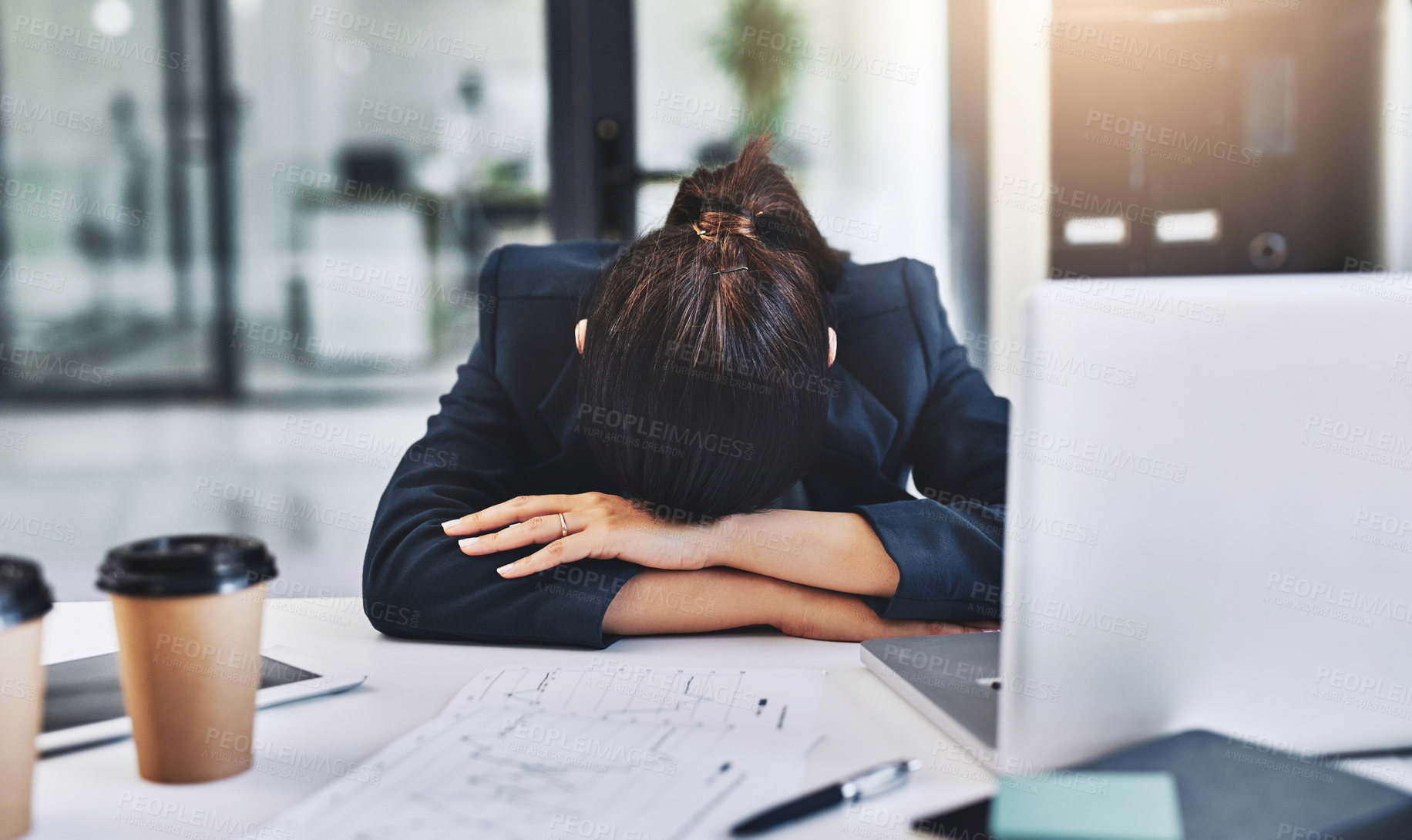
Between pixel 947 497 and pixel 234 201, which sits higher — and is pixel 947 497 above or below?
below

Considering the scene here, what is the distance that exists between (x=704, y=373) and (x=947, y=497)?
21.3 inches

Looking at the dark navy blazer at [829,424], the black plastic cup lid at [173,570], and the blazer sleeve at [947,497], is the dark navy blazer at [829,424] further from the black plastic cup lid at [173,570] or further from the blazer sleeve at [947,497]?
the black plastic cup lid at [173,570]

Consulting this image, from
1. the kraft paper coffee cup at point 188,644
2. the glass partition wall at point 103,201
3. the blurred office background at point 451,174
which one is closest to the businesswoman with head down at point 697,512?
the kraft paper coffee cup at point 188,644

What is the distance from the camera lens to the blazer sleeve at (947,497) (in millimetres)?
982

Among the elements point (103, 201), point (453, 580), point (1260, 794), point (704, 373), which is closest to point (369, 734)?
point (453, 580)

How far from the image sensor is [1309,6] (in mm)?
2887

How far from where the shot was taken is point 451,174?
177 inches

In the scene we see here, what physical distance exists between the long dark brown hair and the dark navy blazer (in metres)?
0.15

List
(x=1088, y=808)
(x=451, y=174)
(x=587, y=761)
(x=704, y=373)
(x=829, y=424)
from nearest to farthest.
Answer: (x=1088, y=808), (x=587, y=761), (x=704, y=373), (x=829, y=424), (x=451, y=174)

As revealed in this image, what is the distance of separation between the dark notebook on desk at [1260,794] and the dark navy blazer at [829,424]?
43 cm

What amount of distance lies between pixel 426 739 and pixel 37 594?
239 mm

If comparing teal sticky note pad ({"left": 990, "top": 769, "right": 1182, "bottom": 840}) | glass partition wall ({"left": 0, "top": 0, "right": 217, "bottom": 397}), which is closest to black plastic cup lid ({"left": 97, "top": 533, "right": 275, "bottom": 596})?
teal sticky note pad ({"left": 990, "top": 769, "right": 1182, "bottom": 840})

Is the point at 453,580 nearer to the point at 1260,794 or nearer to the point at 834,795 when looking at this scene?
the point at 834,795

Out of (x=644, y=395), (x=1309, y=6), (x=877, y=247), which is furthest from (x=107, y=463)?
(x=1309, y=6)
